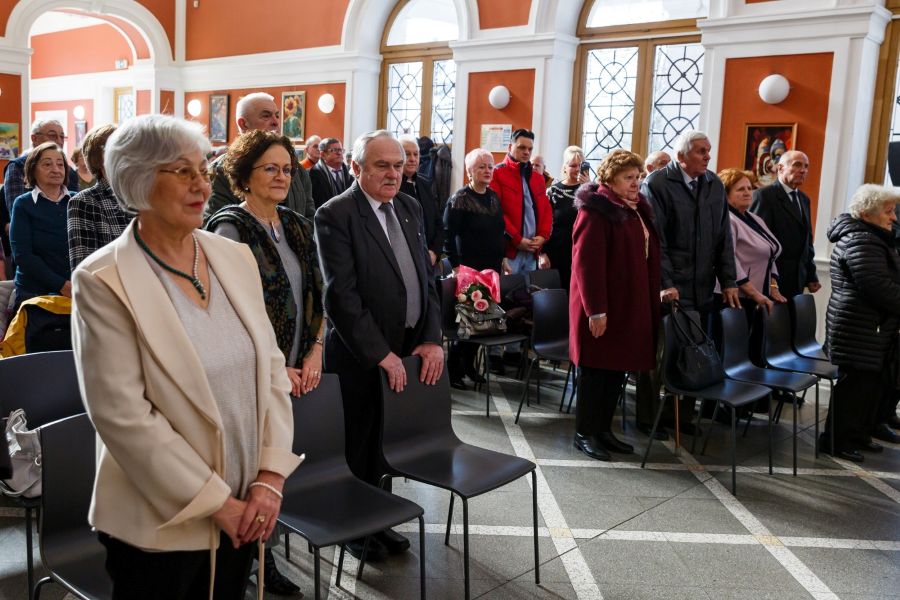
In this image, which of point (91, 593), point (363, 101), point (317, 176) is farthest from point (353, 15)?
point (91, 593)

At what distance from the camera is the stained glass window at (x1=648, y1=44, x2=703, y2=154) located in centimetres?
738

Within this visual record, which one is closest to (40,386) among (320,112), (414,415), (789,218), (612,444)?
(414,415)

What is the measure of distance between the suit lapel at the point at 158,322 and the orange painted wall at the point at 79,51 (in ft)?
47.0

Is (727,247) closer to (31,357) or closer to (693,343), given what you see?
(693,343)

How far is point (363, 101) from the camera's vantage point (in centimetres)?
1002

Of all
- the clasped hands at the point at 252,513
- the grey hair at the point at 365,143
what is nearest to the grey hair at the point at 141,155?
the clasped hands at the point at 252,513

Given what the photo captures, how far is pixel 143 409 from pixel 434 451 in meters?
1.52

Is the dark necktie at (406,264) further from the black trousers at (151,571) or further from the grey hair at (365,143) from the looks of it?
the black trousers at (151,571)

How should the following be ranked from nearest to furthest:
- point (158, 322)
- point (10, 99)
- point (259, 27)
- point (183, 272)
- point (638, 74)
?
1. point (158, 322)
2. point (183, 272)
3. point (638, 74)
4. point (10, 99)
5. point (259, 27)

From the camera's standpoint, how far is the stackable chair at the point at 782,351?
460 cm

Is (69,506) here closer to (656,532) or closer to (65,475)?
(65,475)

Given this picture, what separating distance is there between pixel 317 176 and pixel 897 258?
4.09 metres

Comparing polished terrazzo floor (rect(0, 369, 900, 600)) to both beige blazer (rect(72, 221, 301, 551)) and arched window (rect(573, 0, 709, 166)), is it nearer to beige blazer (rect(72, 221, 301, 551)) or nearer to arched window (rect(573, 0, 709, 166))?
beige blazer (rect(72, 221, 301, 551))

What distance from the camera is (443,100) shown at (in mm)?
9438
